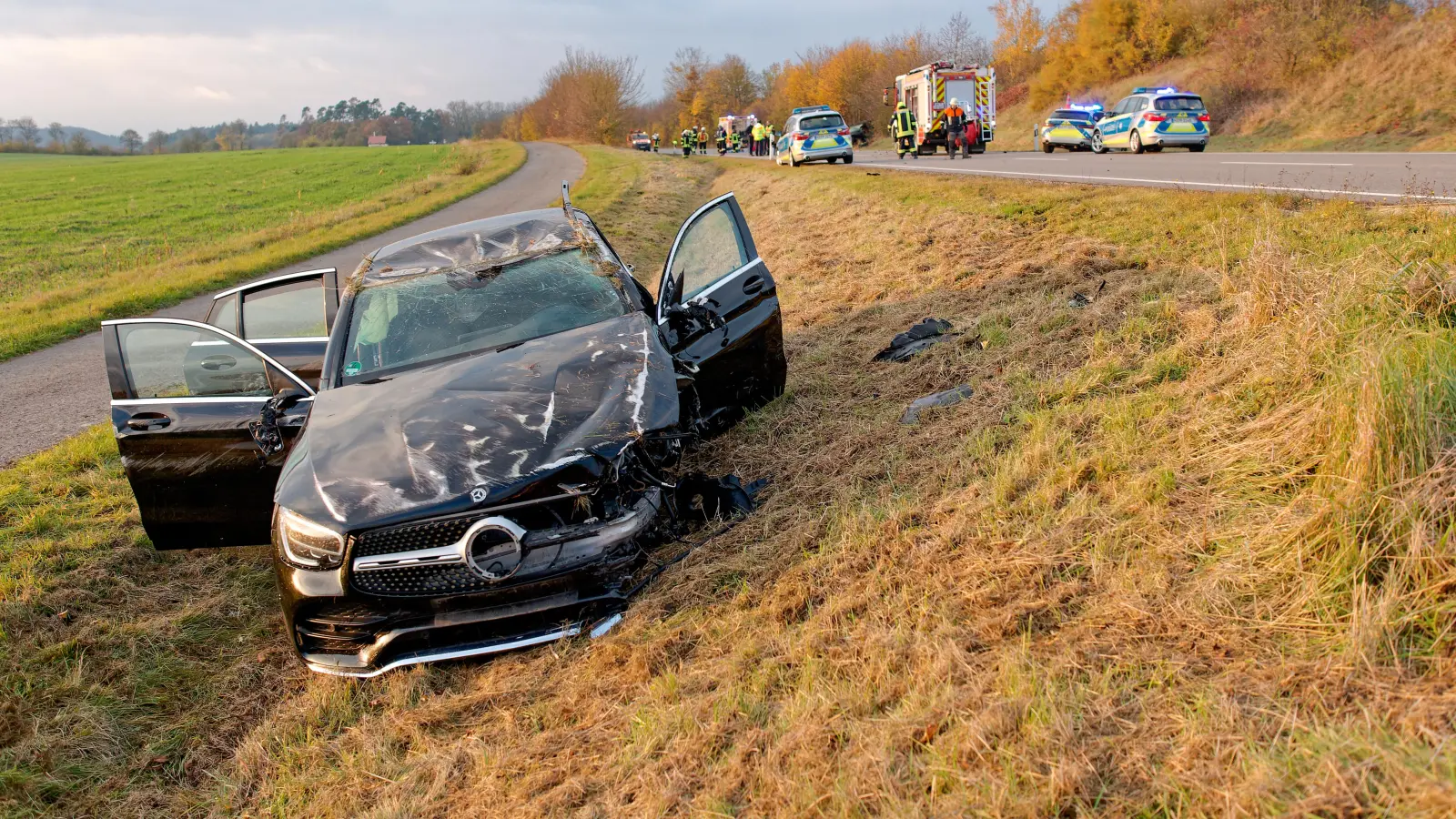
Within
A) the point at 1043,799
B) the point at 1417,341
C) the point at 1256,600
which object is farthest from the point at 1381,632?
the point at 1417,341

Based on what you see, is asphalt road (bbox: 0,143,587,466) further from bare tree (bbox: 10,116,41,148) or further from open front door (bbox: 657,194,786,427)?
bare tree (bbox: 10,116,41,148)

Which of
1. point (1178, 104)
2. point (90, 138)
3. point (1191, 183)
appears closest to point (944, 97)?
point (1178, 104)

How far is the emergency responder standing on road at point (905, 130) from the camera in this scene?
27.5 m

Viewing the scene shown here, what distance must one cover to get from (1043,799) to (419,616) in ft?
8.03

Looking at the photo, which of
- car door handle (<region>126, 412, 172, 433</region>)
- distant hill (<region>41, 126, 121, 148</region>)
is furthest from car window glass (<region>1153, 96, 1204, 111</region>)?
distant hill (<region>41, 126, 121, 148</region>)

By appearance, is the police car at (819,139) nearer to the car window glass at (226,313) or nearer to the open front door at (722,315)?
the open front door at (722,315)

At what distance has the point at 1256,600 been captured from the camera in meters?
2.86

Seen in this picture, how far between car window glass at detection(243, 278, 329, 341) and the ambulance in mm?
23048

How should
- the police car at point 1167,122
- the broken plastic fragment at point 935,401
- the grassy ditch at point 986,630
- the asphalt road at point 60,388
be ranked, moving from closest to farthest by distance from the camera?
1. the grassy ditch at point 986,630
2. the broken plastic fragment at point 935,401
3. the asphalt road at point 60,388
4. the police car at point 1167,122

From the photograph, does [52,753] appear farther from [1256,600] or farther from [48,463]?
[1256,600]

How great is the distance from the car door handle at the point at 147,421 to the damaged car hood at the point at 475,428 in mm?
875

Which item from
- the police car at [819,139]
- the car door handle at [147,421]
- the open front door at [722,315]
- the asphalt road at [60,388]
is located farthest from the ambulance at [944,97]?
the car door handle at [147,421]

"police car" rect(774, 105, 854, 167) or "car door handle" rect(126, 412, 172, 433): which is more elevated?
"police car" rect(774, 105, 854, 167)

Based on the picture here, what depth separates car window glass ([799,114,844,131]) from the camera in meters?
27.3
